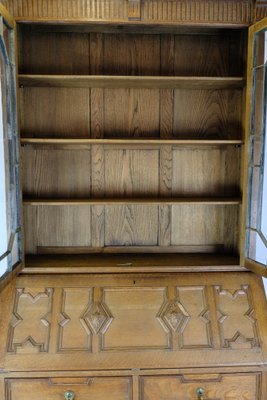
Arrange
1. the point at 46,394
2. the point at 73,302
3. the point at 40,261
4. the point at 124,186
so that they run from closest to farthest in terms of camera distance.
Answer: the point at 46,394, the point at 73,302, the point at 40,261, the point at 124,186

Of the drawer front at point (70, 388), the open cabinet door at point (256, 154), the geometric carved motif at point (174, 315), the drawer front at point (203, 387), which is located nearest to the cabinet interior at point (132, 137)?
the open cabinet door at point (256, 154)

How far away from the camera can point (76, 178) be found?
70.9 inches

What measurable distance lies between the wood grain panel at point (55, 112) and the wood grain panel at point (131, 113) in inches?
4.6

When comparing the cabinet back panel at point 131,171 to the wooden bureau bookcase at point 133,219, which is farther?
the cabinet back panel at point 131,171

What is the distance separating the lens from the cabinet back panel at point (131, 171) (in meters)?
1.78

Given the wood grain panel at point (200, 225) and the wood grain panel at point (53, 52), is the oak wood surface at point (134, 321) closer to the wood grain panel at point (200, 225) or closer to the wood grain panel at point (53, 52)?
the wood grain panel at point (200, 225)

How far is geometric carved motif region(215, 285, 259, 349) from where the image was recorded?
1.48 meters

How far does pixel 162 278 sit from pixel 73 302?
0.43 meters

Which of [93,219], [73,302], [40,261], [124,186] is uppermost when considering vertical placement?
[124,186]

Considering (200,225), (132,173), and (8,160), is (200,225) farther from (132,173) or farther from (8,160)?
(8,160)

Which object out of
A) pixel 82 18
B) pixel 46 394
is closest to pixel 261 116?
pixel 82 18

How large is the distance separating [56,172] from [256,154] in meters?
1.01

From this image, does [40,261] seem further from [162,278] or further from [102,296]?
[162,278]

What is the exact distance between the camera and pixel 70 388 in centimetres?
141
